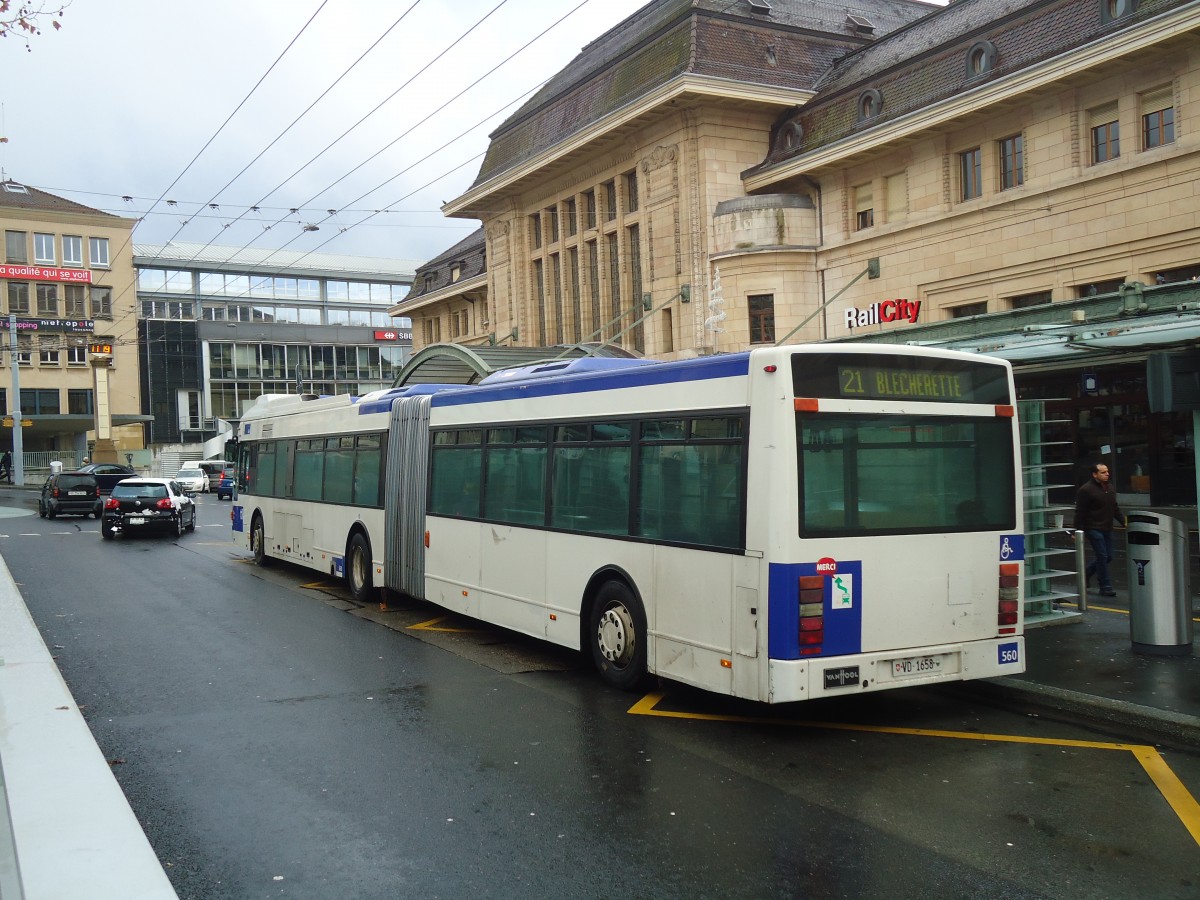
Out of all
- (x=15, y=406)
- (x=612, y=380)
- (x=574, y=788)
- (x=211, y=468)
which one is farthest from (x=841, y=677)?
(x=15, y=406)

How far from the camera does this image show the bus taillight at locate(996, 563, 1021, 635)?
8.25 m

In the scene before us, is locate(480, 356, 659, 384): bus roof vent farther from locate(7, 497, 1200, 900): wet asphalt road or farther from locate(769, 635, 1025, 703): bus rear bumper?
locate(769, 635, 1025, 703): bus rear bumper

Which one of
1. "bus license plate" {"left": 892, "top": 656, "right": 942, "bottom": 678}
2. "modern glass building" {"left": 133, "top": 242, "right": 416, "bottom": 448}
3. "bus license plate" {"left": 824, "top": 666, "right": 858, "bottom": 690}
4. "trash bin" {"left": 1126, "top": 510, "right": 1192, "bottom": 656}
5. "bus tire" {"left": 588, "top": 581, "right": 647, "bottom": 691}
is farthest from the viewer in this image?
"modern glass building" {"left": 133, "top": 242, "right": 416, "bottom": 448}

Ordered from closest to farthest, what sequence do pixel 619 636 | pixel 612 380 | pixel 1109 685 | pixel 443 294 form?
pixel 1109 685 < pixel 619 636 < pixel 612 380 < pixel 443 294

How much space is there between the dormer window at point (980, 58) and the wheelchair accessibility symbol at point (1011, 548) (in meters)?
19.1

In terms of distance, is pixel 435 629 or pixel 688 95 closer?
pixel 435 629

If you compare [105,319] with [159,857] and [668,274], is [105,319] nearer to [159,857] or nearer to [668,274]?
[668,274]

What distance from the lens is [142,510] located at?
27438mm

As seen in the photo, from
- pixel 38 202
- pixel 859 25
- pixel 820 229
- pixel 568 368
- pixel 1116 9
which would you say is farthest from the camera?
pixel 38 202

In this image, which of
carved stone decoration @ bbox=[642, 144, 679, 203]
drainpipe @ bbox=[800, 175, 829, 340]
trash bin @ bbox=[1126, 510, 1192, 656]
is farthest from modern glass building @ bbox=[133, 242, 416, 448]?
trash bin @ bbox=[1126, 510, 1192, 656]

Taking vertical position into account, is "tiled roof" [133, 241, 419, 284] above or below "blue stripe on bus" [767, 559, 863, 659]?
above

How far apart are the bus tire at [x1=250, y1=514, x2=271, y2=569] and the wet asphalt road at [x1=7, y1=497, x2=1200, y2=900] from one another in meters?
9.04

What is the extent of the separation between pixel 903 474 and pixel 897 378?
2.31 ft

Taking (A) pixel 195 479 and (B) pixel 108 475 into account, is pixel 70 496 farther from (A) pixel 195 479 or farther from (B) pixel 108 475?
(A) pixel 195 479
